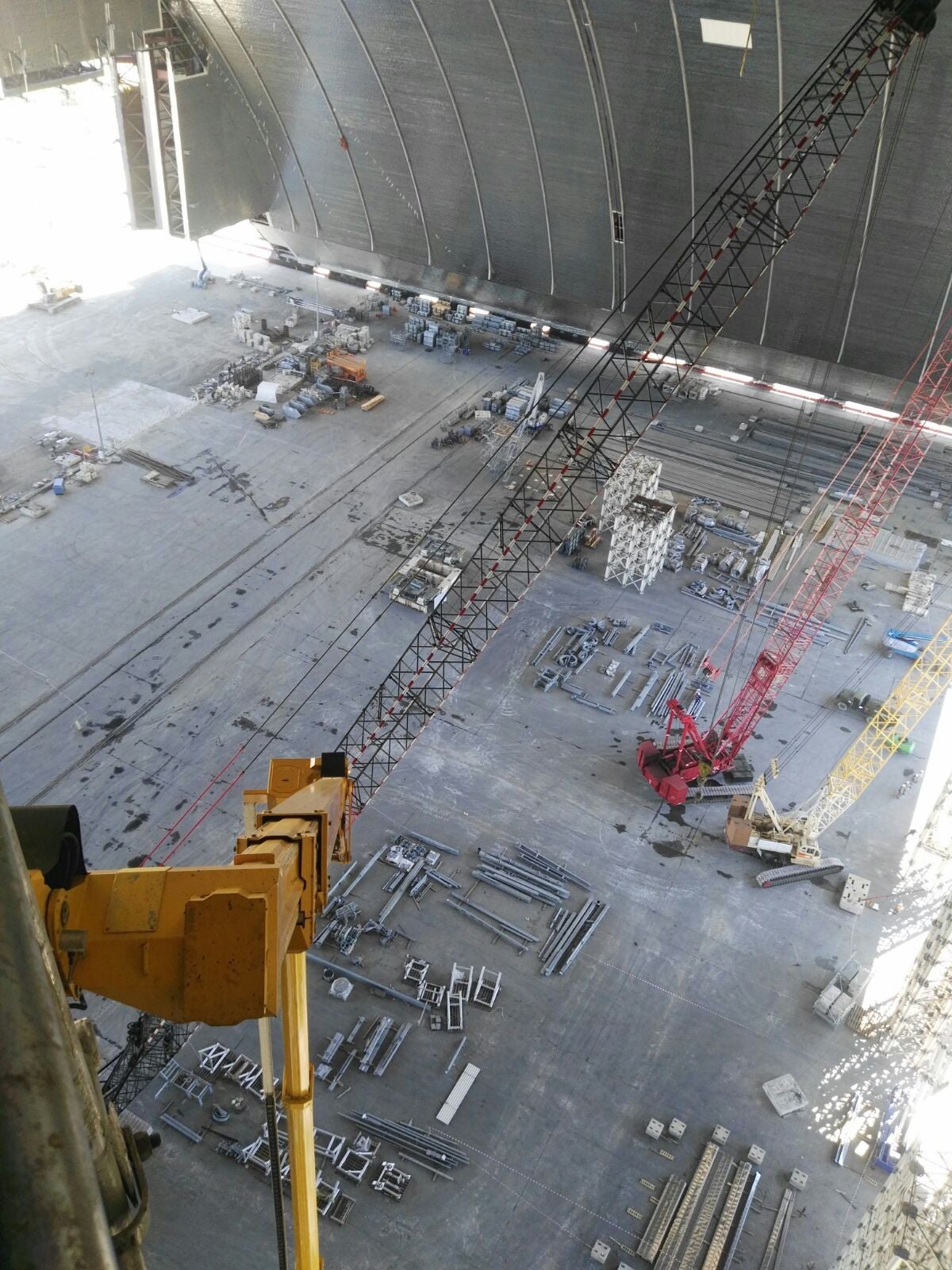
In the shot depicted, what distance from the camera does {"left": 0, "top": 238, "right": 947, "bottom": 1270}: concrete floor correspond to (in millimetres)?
18141

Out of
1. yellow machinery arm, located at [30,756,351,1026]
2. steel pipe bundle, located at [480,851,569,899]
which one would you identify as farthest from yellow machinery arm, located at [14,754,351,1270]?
steel pipe bundle, located at [480,851,569,899]

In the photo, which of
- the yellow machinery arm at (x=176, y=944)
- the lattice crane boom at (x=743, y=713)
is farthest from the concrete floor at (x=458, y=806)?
the yellow machinery arm at (x=176, y=944)

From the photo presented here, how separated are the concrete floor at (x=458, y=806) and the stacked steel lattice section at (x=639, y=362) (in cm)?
96

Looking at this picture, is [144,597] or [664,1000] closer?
[664,1000]

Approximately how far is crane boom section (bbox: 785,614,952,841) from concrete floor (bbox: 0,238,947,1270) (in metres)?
0.69

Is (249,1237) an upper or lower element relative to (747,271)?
lower

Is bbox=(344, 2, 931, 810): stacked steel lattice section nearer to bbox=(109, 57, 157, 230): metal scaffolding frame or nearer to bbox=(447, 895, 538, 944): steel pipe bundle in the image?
bbox=(447, 895, 538, 944): steel pipe bundle

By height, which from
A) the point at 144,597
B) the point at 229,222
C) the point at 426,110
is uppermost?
the point at 426,110

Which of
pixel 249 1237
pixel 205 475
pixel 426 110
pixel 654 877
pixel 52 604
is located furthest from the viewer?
pixel 426 110

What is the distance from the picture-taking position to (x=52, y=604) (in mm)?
30719

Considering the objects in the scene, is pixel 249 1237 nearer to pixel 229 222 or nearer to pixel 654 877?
pixel 654 877

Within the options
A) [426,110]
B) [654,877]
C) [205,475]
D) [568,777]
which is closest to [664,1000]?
[654,877]

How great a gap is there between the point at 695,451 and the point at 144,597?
926 inches

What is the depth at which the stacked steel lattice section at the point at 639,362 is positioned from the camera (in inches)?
1032
